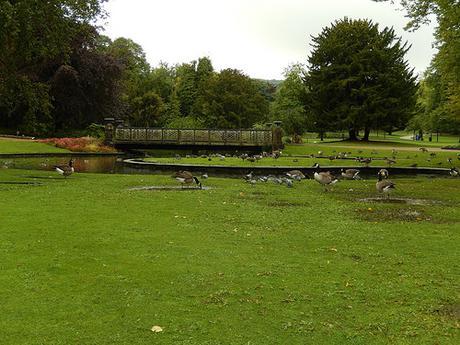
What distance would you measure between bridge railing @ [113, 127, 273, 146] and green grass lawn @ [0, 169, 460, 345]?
3413 cm

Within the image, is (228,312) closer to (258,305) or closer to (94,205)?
(258,305)

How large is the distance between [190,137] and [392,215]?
3656 centimetres

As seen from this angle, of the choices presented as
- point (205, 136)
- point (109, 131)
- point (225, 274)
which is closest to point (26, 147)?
point (109, 131)

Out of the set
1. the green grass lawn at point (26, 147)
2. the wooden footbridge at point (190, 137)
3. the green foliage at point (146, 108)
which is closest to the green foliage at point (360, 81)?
the wooden footbridge at point (190, 137)

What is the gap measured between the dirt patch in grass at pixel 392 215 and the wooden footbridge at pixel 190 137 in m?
33.8

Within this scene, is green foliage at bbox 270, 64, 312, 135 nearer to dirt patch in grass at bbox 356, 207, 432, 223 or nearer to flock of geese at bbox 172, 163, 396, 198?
flock of geese at bbox 172, 163, 396, 198

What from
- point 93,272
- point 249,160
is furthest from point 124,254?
point 249,160

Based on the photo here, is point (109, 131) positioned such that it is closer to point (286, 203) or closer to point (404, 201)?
point (286, 203)

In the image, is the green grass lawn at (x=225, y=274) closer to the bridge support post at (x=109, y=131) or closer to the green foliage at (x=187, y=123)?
the bridge support post at (x=109, y=131)

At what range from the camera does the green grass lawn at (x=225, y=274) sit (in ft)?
19.9

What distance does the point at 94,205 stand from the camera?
48.4 feet

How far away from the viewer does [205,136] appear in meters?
49.5

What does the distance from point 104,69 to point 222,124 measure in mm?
21880

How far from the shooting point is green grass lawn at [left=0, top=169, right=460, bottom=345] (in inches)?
238
